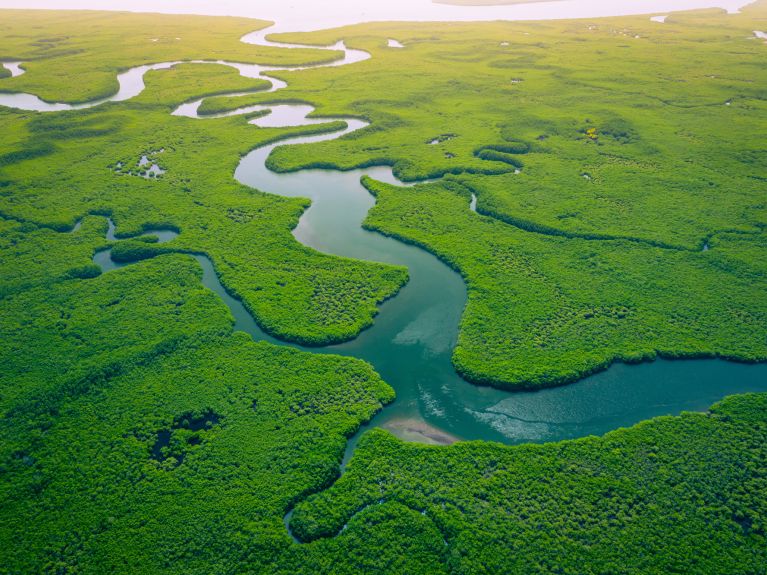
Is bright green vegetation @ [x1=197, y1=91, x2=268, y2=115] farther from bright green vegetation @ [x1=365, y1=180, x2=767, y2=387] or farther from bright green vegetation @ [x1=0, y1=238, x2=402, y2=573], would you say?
bright green vegetation @ [x1=0, y1=238, x2=402, y2=573]

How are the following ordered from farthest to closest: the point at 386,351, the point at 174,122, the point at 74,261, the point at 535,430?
the point at 174,122 < the point at 74,261 < the point at 386,351 < the point at 535,430

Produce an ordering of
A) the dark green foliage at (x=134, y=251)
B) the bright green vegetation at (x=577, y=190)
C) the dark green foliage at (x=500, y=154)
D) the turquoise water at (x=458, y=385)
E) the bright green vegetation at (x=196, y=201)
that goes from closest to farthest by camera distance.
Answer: the turquoise water at (x=458, y=385), the bright green vegetation at (x=577, y=190), the bright green vegetation at (x=196, y=201), the dark green foliage at (x=134, y=251), the dark green foliage at (x=500, y=154)

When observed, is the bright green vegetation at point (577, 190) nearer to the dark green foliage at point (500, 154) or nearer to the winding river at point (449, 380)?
the dark green foliage at point (500, 154)

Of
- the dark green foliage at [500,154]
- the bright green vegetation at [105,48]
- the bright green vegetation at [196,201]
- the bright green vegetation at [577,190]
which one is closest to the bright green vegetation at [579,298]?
the bright green vegetation at [577,190]

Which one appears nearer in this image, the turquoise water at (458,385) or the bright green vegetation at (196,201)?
the turquoise water at (458,385)

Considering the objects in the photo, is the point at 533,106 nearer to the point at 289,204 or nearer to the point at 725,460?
the point at 289,204

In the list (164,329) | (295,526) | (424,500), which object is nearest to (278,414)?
(295,526)

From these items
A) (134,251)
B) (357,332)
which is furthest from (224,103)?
(357,332)
